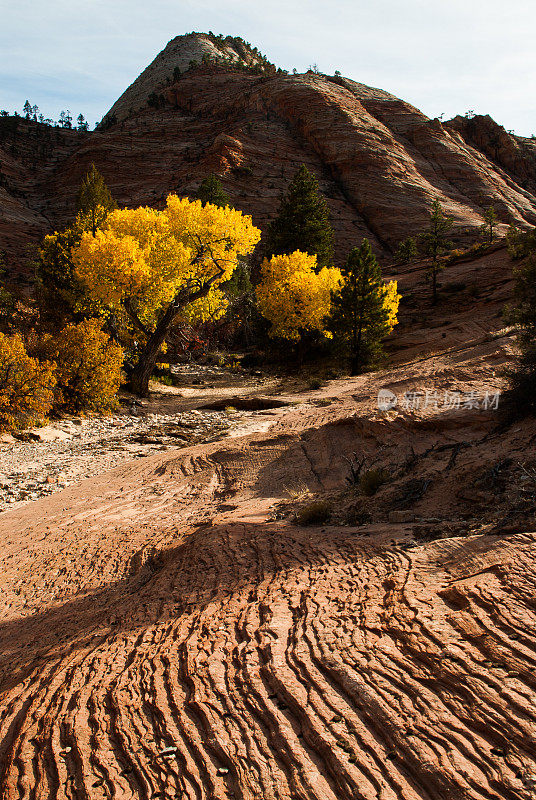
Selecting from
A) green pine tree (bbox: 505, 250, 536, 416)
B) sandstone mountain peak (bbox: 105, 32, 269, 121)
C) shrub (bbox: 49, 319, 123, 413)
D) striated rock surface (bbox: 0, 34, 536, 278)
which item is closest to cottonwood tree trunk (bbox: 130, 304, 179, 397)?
shrub (bbox: 49, 319, 123, 413)

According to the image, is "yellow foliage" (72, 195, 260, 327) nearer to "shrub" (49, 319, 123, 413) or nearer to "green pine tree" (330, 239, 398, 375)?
"shrub" (49, 319, 123, 413)

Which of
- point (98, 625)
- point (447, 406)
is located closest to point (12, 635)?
point (98, 625)

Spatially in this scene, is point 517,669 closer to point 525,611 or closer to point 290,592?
point 525,611

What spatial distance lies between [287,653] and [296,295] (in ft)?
85.2

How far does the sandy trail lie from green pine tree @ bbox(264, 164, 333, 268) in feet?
102

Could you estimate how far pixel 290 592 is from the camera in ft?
13.3

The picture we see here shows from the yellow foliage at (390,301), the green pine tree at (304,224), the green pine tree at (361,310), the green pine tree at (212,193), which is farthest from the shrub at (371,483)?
the green pine tree at (212,193)

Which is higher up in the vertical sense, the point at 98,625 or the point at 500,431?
the point at 500,431

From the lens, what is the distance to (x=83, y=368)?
16.0m

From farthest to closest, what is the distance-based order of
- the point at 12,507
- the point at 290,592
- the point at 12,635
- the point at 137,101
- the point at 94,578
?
the point at 137,101, the point at 12,507, the point at 94,578, the point at 12,635, the point at 290,592

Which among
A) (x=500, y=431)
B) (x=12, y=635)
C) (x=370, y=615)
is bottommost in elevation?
(x=12, y=635)

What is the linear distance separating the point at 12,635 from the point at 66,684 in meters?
1.70

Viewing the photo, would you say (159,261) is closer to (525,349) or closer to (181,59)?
(525,349)

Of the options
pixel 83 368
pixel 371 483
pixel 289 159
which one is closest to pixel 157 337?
pixel 83 368
